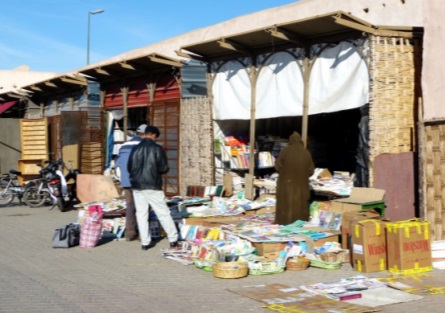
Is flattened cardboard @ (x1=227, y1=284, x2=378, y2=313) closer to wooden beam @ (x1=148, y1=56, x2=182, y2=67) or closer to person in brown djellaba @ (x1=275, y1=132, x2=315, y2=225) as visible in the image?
person in brown djellaba @ (x1=275, y1=132, x2=315, y2=225)

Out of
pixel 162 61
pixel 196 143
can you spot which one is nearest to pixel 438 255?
pixel 196 143

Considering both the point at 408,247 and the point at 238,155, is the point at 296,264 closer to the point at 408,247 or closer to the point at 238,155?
the point at 408,247

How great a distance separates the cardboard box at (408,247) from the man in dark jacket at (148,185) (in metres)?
3.10

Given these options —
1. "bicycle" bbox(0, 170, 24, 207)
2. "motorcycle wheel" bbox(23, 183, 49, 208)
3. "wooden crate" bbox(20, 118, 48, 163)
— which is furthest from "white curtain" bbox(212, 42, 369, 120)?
"wooden crate" bbox(20, 118, 48, 163)

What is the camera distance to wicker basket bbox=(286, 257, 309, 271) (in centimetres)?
747

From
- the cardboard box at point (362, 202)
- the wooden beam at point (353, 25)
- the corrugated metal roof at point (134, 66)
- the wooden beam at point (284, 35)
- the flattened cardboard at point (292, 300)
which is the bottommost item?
the flattened cardboard at point (292, 300)

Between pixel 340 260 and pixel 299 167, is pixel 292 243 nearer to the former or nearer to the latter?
pixel 340 260

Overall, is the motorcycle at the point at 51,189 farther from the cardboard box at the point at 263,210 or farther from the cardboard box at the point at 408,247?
the cardboard box at the point at 408,247

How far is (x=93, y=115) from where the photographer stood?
58.0 ft

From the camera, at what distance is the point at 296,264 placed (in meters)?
7.47

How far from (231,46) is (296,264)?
5.86 metres

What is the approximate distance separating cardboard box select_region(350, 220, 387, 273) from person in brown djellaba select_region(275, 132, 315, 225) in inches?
74.9

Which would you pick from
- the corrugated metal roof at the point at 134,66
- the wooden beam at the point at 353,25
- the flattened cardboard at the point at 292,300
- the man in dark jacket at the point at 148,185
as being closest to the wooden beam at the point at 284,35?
the wooden beam at the point at 353,25

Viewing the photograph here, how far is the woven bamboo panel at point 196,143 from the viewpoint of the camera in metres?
13.5
